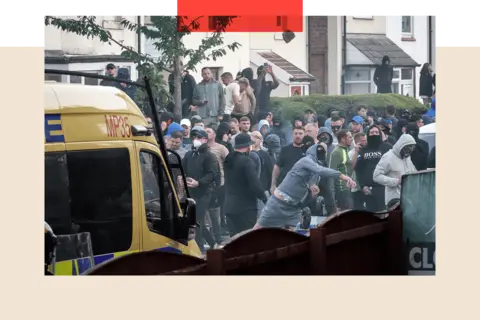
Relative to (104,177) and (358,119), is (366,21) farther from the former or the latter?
(104,177)

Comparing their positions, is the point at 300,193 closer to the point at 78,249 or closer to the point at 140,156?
the point at 140,156

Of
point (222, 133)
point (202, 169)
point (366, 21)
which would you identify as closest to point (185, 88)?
point (222, 133)

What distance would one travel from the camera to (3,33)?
809 cm

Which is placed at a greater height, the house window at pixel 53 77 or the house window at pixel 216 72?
the house window at pixel 216 72

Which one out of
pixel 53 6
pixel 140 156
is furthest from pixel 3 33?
pixel 140 156

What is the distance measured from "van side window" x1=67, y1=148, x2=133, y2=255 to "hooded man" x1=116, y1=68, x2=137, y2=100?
0.63 metres

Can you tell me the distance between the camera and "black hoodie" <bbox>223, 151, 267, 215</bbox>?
A: 378 inches

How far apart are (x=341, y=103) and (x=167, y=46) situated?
1610mm

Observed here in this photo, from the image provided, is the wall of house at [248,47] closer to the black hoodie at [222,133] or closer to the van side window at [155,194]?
the black hoodie at [222,133]

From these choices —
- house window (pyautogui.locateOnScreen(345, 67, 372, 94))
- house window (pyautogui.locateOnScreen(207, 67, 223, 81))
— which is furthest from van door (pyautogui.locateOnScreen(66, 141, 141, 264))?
house window (pyautogui.locateOnScreen(345, 67, 372, 94))

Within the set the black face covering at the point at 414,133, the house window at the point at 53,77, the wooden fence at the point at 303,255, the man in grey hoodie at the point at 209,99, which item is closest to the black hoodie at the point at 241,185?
the man in grey hoodie at the point at 209,99

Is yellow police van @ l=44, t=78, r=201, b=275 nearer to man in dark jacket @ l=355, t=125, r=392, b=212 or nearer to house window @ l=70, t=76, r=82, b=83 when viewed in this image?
house window @ l=70, t=76, r=82, b=83

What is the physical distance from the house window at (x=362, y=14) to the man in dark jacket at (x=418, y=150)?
1048mm

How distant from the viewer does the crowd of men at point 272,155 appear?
9469mm
